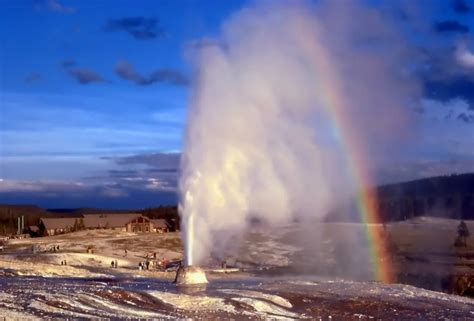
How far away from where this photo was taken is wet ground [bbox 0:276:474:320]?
2369 centimetres

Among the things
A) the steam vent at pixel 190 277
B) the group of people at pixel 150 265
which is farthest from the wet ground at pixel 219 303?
the group of people at pixel 150 265

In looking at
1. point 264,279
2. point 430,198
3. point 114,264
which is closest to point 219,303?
point 264,279

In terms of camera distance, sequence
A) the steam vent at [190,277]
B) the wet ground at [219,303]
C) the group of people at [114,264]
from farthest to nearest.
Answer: the group of people at [114,264] → the steam vent at [190,277] → the wet ground at [219,303]

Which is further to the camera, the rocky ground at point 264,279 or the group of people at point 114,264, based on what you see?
the group of people at point 114,264

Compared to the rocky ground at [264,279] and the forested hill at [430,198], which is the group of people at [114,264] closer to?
the rocky ground at [264,279]

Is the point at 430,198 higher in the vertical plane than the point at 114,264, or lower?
higher

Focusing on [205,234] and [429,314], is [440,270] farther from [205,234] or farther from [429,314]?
[429,314]

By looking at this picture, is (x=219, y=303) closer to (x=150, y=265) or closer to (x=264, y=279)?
(x=264, y=279)

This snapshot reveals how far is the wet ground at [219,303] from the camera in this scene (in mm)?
23688

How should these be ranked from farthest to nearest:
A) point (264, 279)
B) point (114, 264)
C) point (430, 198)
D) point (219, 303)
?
point (430, 198)
point (114, 264)
point (264, 279)
point (219, 303)

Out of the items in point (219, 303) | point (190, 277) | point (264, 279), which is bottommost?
point (219, 303)

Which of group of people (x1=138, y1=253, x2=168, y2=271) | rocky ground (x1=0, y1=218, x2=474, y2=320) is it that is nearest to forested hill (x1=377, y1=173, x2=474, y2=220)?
rocky ground (x1=0, y1=218, x2=474, y2=320)

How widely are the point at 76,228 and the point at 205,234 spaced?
62.5 meters

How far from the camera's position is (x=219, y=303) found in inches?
1027
